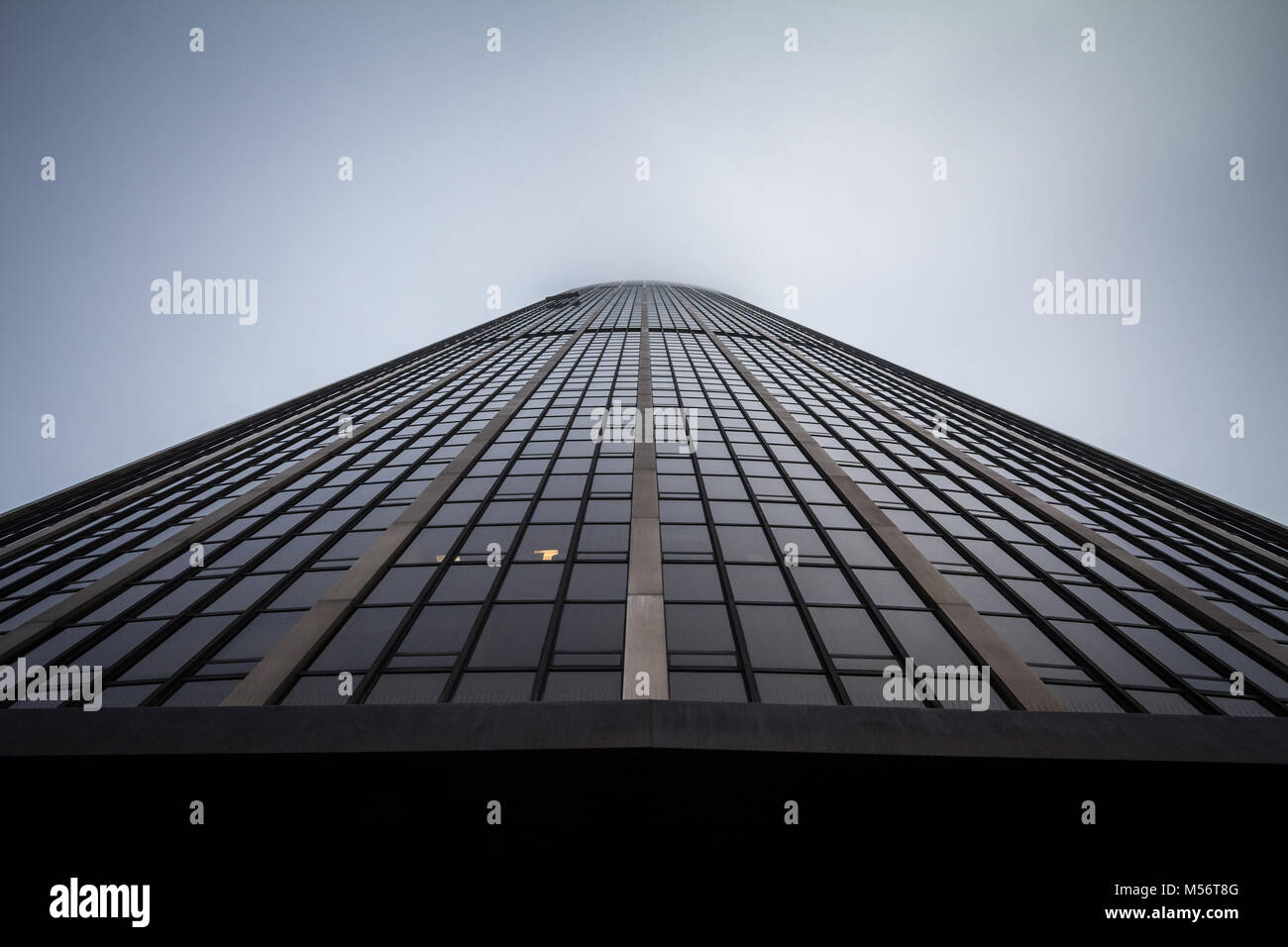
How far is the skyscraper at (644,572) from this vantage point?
400 inches

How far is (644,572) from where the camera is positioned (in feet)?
41.4

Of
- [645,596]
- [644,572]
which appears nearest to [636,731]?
[645,596]

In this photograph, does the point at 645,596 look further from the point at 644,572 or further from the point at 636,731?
the point at 636,731

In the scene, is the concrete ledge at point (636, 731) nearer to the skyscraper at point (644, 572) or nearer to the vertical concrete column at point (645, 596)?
the skyscraper at point (644, 572)

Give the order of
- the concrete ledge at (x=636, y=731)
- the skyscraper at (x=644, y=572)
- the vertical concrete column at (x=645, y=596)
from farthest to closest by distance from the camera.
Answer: the skyscraper at (x=644, y=572)
the vertical concrete column at (x=645, y=596)
the concrete ledge at (x=636, y=731)

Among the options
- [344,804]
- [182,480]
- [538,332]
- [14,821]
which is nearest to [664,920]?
[344,804]

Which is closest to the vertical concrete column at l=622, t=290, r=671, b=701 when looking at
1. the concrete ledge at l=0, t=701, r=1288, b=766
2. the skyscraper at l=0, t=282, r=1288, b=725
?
the skyscraper at l=0, t=282, r=1288, b=725

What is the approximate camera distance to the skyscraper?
10.2 metres

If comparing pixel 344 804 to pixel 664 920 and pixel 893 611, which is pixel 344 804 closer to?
pixel 664 920

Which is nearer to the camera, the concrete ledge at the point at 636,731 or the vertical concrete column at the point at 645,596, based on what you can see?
the concrete ledge at the point at 636,731

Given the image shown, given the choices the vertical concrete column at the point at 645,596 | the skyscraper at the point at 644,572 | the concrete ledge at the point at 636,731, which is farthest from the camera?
the skyscraper at the point at 644,572

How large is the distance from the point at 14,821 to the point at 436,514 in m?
9.51

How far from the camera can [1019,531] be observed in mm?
16953

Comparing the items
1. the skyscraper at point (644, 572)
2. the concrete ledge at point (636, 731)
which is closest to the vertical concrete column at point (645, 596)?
the skyscraper at point (644, 572)
